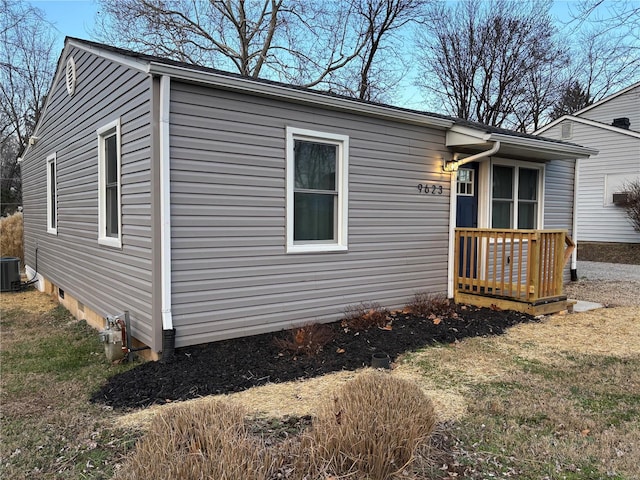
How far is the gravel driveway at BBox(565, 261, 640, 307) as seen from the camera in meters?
7.73

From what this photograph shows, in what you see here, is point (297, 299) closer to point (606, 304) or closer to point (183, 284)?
point (183, 284)

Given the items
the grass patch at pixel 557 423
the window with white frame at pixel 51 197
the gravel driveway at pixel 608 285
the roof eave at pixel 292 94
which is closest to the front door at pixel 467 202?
the roof eave at pixel 292 94

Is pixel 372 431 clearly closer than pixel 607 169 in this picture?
Yes

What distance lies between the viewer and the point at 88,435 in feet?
9.48

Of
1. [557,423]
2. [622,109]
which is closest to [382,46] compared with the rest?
[622,109]

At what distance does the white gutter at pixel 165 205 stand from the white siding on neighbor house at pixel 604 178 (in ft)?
48.3

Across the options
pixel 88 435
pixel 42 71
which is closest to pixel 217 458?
pixel 88 435

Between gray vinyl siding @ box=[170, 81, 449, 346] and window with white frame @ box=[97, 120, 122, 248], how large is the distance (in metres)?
1.53

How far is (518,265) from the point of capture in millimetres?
6648

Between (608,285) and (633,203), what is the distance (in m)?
6.87

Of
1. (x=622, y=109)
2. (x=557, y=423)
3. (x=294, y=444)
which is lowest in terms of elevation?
(x=557, y=423)

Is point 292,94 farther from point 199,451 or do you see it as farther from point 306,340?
point 199,451

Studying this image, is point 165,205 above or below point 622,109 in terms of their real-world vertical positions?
below

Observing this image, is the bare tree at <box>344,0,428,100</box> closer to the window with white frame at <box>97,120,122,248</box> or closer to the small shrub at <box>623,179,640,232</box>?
the small shrub at <box>623,179,640,232</box>
